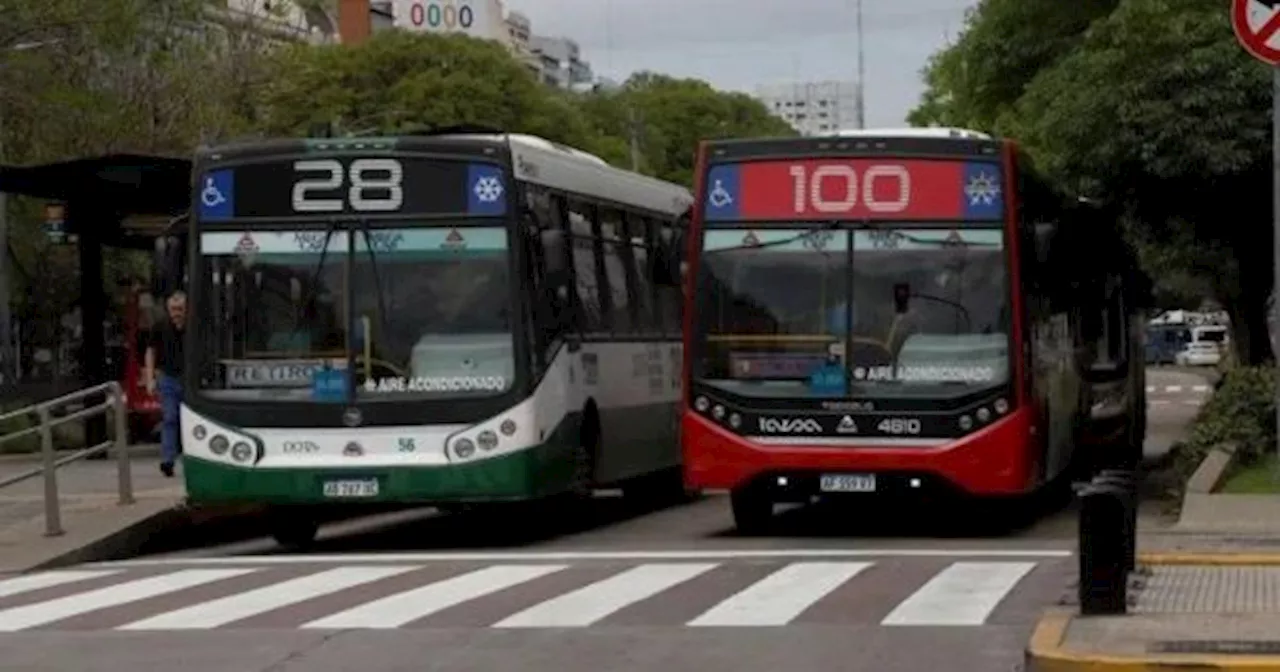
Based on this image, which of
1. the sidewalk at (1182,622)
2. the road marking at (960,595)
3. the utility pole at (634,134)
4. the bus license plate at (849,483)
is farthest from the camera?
the utility pole at (634,134)

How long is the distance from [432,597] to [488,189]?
4.40 meters

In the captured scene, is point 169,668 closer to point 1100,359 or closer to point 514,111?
point 1100,359

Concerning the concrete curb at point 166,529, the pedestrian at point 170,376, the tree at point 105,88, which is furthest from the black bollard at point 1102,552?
the tree at point 105,88

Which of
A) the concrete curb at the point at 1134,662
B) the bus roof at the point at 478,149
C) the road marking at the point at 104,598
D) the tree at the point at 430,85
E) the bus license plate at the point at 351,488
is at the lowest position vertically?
the road marking at the point at 104,598

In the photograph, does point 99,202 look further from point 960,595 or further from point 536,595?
point 960,595

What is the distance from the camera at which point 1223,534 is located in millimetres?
16656

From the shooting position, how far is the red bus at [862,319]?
18000 mm

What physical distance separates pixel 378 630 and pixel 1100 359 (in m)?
14.8

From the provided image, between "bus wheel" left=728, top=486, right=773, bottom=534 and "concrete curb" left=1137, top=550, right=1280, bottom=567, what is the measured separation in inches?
185

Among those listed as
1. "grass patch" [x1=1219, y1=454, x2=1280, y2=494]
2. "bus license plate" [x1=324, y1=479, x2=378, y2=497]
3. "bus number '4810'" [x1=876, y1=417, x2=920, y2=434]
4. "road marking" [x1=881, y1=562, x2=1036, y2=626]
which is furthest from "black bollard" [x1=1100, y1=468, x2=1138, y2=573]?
"grass patch" [x1=1219, y1=454, x2=1280, y2=494]

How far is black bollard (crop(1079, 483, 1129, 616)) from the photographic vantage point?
38.3 ft

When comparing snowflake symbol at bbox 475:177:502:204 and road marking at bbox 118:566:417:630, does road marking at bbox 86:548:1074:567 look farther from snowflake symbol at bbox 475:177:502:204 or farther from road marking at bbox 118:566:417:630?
snowflake symbol at bbox 475:177:502:204

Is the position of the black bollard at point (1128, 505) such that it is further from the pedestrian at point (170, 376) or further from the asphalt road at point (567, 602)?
the pedestrian at point (170, 376)

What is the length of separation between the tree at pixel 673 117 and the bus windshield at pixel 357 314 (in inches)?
3324
